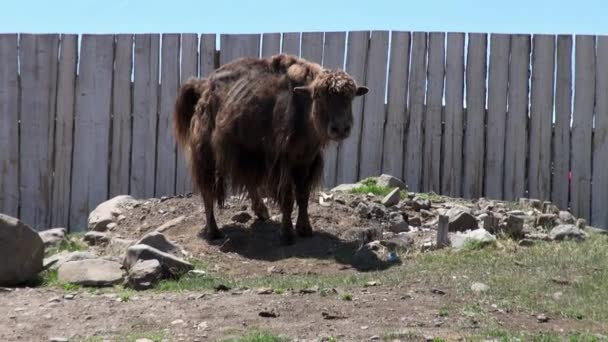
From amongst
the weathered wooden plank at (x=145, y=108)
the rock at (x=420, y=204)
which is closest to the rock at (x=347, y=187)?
the rock at (x=420, y=204)

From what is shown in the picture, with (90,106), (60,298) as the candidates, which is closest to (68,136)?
(90,106)

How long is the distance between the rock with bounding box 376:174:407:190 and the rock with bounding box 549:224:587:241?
2203 mm

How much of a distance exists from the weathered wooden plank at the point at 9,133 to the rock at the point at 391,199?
5.09 m

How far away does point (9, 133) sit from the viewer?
14070mm

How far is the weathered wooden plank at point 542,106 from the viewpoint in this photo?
42.7 feet

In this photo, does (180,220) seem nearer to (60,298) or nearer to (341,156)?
(341,156)

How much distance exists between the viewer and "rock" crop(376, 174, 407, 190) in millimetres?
12500

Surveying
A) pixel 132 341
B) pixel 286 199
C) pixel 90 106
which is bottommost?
pixel 132 341

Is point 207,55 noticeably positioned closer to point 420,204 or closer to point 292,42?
point 292,42

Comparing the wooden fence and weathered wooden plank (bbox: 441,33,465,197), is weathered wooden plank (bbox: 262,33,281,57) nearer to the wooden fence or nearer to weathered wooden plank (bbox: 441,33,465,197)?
the wooden fence

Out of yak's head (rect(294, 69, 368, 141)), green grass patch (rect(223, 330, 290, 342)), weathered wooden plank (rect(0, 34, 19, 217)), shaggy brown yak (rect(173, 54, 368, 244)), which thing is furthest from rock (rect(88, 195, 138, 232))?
green grass patch (rect(223, 330, 290, 342))

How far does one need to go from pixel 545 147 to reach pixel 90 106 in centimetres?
566

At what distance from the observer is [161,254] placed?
9.30m

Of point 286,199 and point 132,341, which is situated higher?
point 286,199
